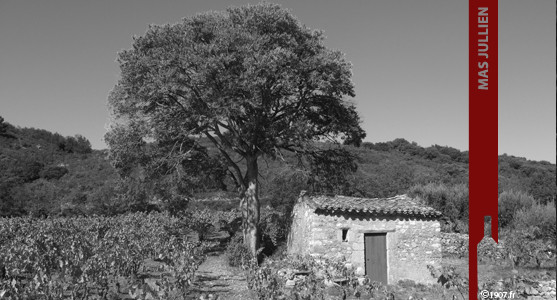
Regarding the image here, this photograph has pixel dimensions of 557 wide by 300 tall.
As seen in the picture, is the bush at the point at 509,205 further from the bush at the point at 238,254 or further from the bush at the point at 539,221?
the bush at the point at 238,254

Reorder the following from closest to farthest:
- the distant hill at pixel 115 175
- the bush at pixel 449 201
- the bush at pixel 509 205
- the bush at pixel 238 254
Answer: the bush at pixel 238 254
the distant hill at pixel 115 175
the bush at pixel 509 205
the bush at pixel 449 201

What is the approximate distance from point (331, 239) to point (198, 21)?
914 centimetres

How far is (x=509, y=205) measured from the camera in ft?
84.6

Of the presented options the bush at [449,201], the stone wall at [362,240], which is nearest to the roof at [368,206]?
the stone wall at [362,240]

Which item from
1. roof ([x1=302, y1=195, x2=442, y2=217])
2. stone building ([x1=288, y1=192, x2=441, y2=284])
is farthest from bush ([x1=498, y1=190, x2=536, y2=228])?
roof ([x1=302, y1=195, x2=442, y2=217])

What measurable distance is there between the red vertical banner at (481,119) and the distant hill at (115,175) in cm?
1078

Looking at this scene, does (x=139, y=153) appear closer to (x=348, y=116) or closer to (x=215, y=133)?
(x=215, y=133)

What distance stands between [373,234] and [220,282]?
523 centimetres

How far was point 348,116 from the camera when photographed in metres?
16.9

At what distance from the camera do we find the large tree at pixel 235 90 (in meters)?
14.5

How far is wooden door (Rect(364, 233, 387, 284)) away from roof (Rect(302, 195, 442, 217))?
0.86 meters

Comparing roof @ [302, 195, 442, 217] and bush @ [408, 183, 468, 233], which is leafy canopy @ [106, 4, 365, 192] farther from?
bush @ [408, 183, 468, 233]

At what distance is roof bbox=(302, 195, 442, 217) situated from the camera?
540 inches

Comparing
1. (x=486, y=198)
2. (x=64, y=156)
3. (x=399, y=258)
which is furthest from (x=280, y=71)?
(x=64, y=156)
